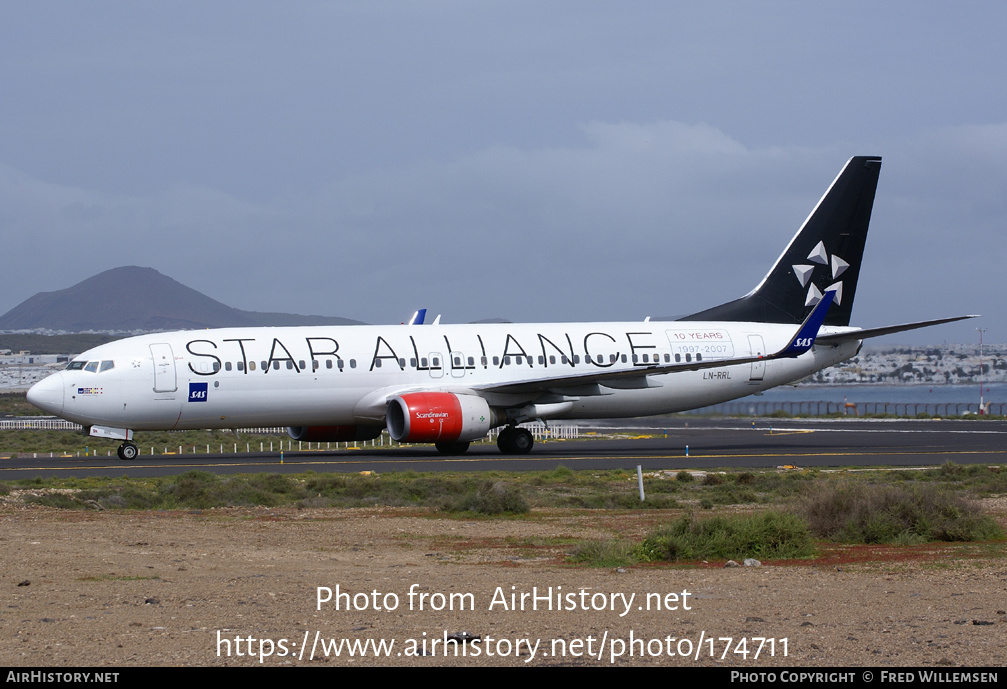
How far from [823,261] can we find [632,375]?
31.8 feet

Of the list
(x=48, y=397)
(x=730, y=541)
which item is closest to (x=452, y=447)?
(x=48, y=397)

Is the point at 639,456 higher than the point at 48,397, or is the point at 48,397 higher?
the point at 48,397

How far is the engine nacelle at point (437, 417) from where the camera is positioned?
31.5 meters

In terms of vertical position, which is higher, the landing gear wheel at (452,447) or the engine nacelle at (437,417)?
the engine nacelle at (437,417)

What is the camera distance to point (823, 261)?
39.7 metres

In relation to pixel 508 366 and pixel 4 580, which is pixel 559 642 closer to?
pixel 4 580

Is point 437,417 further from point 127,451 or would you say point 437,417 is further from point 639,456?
point 127,451

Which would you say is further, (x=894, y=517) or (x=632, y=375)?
(x=632, y=375)

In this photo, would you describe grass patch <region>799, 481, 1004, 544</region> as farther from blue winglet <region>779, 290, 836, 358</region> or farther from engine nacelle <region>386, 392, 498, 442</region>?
blue winglet <region>779, 290, 836, 358</region>

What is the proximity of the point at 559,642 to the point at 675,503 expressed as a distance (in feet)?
40.8

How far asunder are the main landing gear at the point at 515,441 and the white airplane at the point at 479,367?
41 mm
